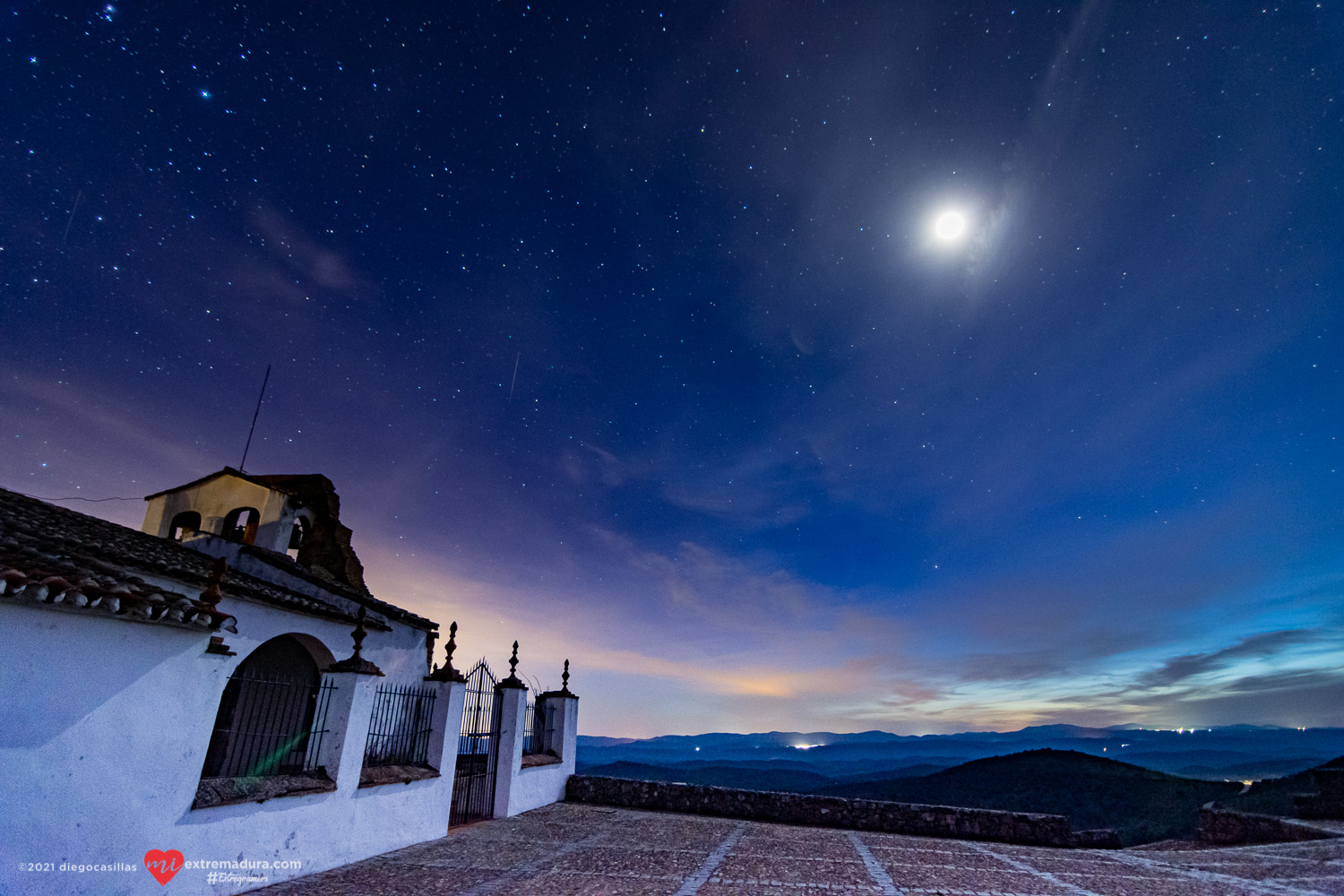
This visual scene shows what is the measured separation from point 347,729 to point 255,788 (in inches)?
58.7

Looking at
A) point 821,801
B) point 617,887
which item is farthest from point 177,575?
point 821,801

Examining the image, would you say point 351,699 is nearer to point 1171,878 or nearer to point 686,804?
point 686,804

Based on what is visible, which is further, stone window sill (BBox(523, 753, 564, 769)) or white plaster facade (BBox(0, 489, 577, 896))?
stone window sill (BBox(523, 753, 564, 769))

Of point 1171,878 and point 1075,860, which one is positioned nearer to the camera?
point 1171,878

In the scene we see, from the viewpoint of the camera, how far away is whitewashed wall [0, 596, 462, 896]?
17.7ft

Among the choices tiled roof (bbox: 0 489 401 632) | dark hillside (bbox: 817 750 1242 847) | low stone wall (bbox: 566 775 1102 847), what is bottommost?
dark hillside (bbox: 817 750 1242 847)

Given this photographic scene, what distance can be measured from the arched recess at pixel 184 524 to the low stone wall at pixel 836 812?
15784 mm

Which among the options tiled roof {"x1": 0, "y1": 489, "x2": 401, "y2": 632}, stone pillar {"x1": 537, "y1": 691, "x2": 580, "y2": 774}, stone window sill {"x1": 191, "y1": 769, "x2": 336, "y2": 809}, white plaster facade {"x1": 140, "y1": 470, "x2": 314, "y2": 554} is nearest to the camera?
tiled roof {"x1": 0, "y1": 489, "x2": 401, "y2": 632}

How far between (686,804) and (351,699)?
32.2 ft

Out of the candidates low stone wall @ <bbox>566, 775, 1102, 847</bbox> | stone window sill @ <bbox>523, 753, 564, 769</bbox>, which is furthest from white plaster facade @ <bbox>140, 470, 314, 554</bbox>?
low stone wall @ <bbox>566, 775, 1102, 847</bbox>

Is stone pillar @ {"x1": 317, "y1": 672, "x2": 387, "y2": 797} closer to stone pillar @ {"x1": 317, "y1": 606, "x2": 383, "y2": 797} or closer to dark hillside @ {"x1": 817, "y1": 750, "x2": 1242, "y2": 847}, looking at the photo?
stone pillar @ {"x1": 317, "y1": 606, "x2": 383, "y2": 797}

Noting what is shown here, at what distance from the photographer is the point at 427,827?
1053 centimetres

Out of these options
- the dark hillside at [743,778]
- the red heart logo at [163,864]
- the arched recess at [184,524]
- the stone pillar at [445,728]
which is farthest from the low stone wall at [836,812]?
the dark hillside at [743,778]

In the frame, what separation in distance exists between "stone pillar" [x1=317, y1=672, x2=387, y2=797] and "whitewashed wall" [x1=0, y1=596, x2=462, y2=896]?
0.61 meters
